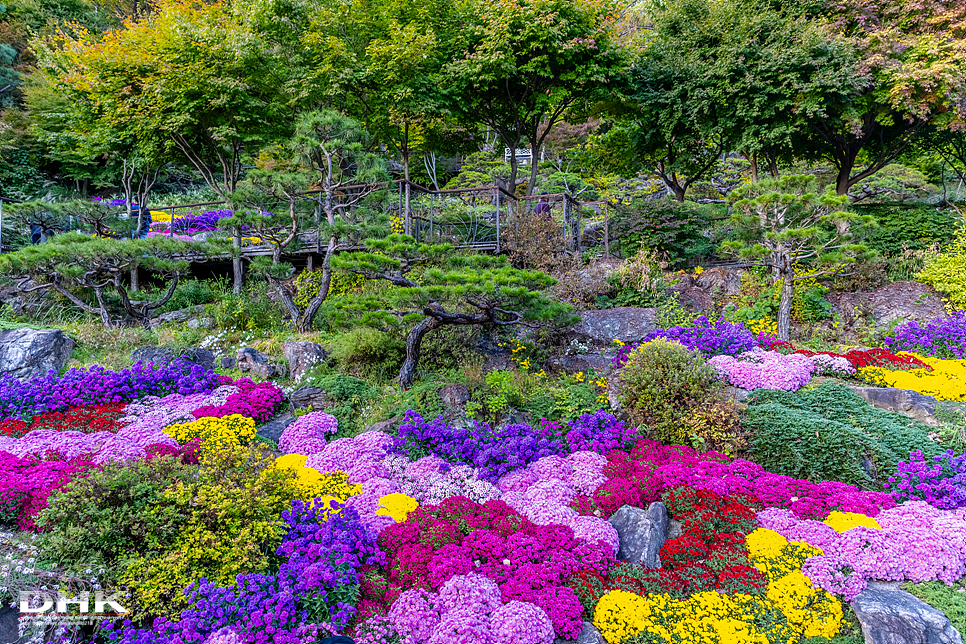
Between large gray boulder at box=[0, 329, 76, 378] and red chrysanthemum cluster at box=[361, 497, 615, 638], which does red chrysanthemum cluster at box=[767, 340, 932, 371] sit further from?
large gray boulder at box=[0, 329, 76, 378]

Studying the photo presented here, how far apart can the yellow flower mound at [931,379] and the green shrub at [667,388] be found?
8.66 feet

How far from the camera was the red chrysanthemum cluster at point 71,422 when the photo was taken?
6320mm

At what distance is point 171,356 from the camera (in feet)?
27.3

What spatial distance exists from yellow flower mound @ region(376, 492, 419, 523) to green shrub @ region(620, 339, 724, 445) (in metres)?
2.94

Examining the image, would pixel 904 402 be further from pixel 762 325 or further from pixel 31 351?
pixel 31 351

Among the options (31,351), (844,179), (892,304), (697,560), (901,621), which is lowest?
(697,560)

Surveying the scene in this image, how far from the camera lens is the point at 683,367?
248 inches

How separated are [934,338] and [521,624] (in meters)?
9.18

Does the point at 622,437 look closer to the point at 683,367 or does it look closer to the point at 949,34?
the point at 683,367

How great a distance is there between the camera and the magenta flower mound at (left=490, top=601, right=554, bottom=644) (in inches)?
125

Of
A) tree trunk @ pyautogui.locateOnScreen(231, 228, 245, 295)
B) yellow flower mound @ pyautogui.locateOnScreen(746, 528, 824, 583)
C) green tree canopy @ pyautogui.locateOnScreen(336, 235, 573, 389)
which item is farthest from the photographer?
tree trunk @ pyautogui.locateOnScreen(231, 228, 245, 295)

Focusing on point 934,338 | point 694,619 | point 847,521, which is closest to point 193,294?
point 694,619

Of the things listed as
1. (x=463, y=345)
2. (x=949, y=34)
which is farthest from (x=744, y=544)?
(x=949, y=34)

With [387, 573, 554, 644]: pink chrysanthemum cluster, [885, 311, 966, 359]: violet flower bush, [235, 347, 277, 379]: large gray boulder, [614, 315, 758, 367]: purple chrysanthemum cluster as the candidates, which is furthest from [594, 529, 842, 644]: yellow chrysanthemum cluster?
[885, 311, 966, 359]: violet flower bush
